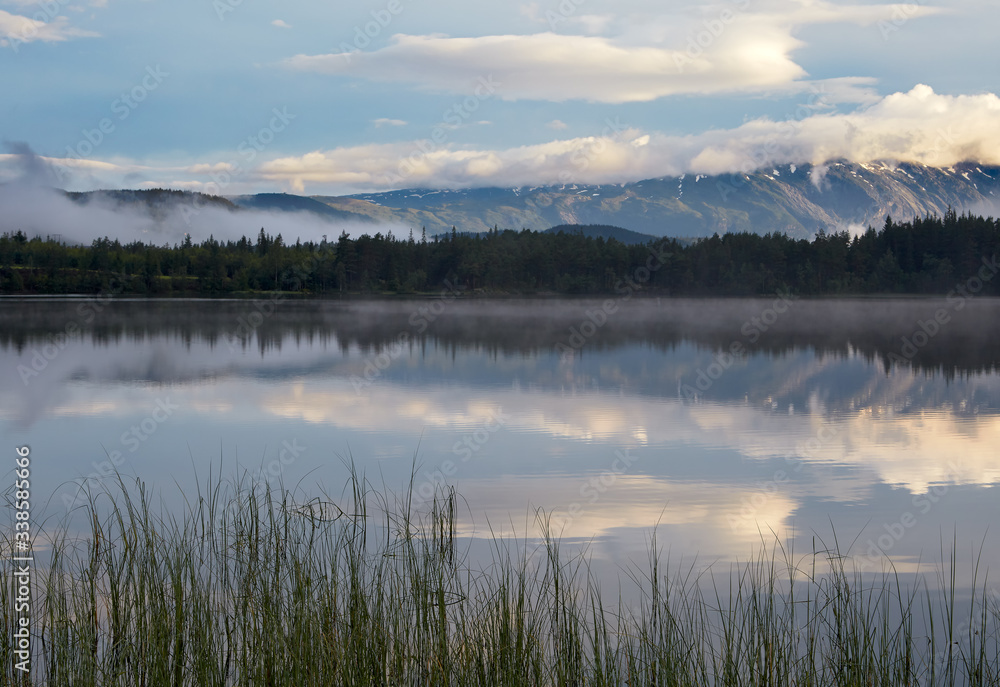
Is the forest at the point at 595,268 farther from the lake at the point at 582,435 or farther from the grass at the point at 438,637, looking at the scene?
the grass at the point at 438,637

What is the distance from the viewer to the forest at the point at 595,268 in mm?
120375

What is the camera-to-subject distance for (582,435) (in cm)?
1475

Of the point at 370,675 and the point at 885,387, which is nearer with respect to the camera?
the point at 370,675

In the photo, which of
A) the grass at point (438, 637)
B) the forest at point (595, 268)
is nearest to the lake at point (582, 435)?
the grass at point (438, 637)

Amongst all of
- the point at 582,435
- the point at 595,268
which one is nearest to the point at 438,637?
the point at 582,435

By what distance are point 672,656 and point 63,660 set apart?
3553mm

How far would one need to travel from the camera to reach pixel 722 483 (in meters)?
11.0

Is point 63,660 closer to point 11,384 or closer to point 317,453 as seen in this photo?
point 317,453

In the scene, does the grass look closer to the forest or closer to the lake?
the lake

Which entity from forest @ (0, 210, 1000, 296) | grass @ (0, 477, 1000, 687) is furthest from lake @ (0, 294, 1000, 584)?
forest @ (0, 210, 1000, 296)

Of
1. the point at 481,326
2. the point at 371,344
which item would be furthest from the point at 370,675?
the point at 481,326

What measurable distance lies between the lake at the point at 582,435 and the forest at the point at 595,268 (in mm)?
93943

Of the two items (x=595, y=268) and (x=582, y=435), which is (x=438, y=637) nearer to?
(x=582, y=435)

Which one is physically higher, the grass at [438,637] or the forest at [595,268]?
the forest at [595,268]
